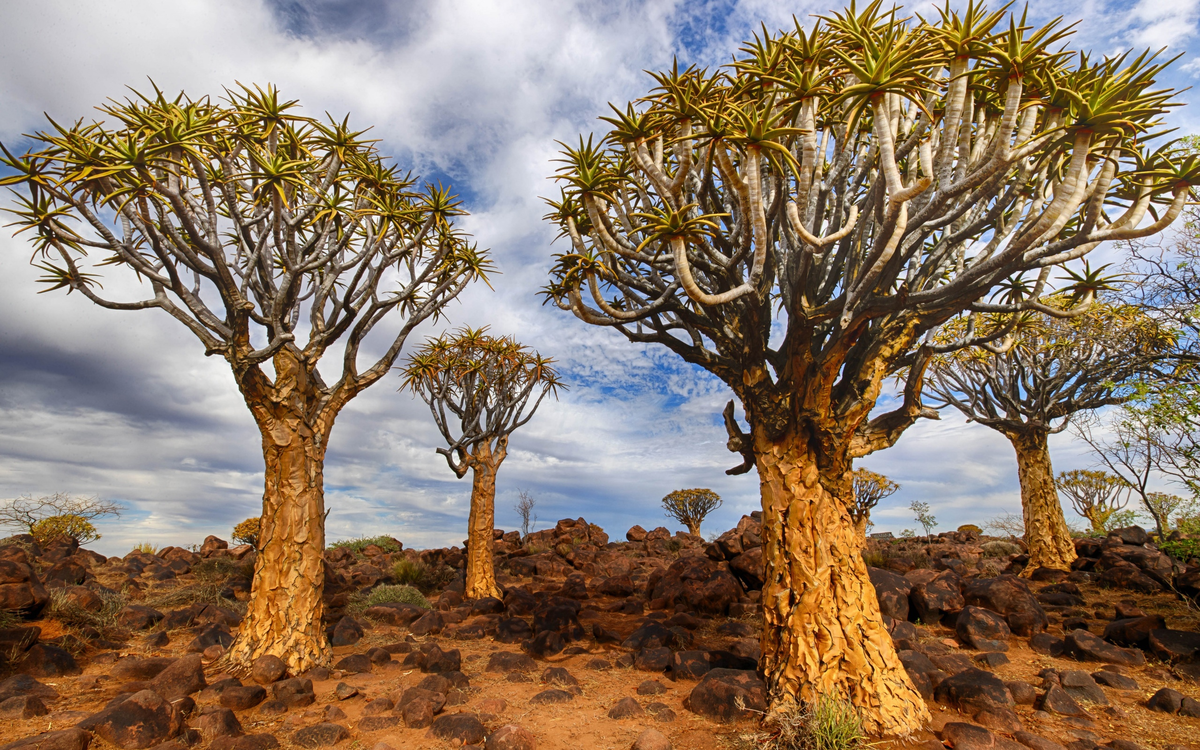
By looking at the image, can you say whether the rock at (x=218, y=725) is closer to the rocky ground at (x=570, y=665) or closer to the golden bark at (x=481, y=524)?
the rocky ground at (x=570, y=665)

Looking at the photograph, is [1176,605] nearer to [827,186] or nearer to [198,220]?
[827,186]

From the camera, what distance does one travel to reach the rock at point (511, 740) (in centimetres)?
557

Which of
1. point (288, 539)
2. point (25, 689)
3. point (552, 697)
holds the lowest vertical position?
point (552, 697)

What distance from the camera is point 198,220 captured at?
7.95 metres

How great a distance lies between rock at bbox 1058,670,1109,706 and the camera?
22.4ft

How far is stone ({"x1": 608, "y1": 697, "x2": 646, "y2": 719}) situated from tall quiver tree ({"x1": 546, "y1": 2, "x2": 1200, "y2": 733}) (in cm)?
151

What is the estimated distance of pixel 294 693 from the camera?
6.85 m

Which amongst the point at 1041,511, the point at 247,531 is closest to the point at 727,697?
the point at 1041,511

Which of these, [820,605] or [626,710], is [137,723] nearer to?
[626,710]

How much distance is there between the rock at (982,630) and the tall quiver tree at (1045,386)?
21.3ft

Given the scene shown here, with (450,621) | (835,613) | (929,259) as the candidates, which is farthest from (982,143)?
(450,621)

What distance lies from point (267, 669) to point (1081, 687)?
33.3ft

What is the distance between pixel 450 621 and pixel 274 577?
152 inches

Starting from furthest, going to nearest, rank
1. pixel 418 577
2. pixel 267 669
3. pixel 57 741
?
pixel 418 577 < pixel 267 669 < pixel 57 741
